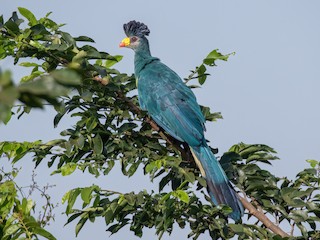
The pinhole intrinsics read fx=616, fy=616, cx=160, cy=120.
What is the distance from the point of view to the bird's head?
6.52m

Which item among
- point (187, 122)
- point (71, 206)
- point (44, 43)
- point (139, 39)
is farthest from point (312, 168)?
point (139, 39)

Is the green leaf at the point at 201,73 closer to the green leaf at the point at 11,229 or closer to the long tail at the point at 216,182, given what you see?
the long tail at the point at 216,182

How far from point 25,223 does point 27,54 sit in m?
1.38

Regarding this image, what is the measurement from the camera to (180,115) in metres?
4.97

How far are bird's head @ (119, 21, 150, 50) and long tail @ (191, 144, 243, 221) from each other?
7.44 feet

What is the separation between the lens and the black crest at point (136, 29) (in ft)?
21.5

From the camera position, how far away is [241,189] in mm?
4117

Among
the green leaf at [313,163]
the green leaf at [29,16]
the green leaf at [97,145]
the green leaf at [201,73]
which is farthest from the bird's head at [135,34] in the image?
the green leaf at [313,163]

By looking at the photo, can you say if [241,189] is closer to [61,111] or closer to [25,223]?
[61,111]

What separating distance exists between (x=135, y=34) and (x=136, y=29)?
0.20 feet

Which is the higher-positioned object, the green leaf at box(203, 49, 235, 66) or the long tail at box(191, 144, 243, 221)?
the green leaf at box(203, 49, 235, 66)

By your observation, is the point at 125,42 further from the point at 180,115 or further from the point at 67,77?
the point at 67,77

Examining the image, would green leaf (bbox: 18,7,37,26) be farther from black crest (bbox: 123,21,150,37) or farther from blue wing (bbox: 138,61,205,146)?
black crest (bbox: 123,21,150,37)

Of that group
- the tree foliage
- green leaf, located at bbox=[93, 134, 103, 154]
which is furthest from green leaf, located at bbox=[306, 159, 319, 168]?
green leaf, located at bbox=[93, 134, 103, 154]
